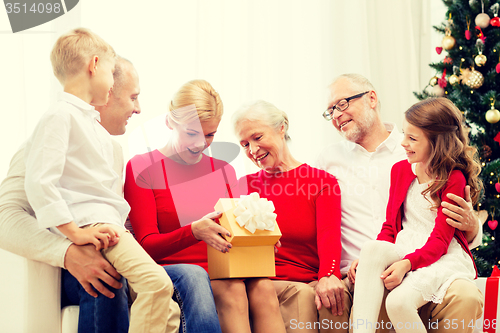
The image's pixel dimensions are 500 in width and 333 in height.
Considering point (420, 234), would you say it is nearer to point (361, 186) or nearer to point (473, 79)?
point (361, 186)

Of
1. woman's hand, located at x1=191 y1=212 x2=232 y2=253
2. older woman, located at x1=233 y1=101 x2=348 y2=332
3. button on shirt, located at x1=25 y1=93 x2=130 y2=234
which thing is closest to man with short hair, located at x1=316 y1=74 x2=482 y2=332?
older woman, located at x1=233 y1=101 x2=348 y2=332

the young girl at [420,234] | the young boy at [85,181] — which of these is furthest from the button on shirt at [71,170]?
the young girl at [420,234]

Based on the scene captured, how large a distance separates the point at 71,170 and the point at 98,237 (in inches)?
9.5

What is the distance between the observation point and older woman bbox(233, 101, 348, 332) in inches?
→ 67.2

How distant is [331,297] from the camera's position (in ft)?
5.55

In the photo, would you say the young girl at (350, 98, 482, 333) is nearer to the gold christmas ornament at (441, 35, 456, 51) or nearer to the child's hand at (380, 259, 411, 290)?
the child's hand at (380, 259, 411, 290)

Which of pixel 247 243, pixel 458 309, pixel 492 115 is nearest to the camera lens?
pixel 458 309

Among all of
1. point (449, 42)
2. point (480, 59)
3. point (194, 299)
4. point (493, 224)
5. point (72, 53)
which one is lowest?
point (493, 224)

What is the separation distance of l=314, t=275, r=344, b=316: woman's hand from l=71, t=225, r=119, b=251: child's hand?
2.58ft

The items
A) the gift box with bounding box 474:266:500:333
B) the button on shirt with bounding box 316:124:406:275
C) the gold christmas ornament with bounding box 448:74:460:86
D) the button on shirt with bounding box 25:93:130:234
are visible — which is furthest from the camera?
the gold christmas ornament with bounding box 448:74:460:86

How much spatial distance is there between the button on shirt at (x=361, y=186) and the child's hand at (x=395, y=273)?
41 cm

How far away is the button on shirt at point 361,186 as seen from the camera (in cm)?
199

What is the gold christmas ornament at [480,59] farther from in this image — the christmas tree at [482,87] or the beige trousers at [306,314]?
the beige trousers at [306,314]

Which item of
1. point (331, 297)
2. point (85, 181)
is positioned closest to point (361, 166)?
point (331, 297)
